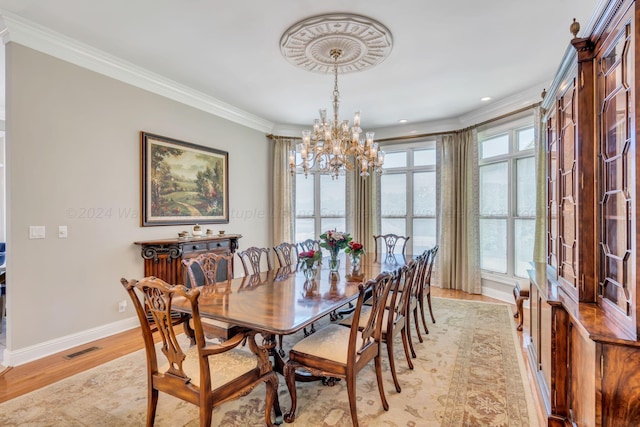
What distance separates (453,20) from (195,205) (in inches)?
146

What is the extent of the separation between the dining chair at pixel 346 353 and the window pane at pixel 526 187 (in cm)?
377

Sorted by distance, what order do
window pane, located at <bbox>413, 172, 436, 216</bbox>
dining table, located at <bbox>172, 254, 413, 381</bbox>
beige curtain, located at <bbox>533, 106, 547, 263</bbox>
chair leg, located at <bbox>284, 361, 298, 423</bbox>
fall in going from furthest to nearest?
window pane, located at <bbox>413, 172, 436, 216</bbox> → beige curtain, located at <bbox>533, 106, 547, 263</bbox> → chair leg, located at <bbox>284, 361, 298, 423</bbox> → dining table, located at <bbox>172, 254, 413, 381</bbox>

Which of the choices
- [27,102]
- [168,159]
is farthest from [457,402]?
[27,102]

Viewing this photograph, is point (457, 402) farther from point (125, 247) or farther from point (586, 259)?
point (125, 247)

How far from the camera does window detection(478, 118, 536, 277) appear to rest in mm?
4695

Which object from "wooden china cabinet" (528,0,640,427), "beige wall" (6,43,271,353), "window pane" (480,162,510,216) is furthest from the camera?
"window pane" (480,162,510,216)

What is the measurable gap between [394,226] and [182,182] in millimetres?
3937

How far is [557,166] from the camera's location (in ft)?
7.98

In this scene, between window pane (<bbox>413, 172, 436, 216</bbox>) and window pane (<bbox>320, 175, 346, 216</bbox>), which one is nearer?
window pane (<bbox>413, 172, 436, 216</bbox>)

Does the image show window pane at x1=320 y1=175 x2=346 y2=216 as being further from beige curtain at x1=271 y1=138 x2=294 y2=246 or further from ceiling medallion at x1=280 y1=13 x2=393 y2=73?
ceiling medallion at x1=280 y1=13 x2=393 y2=73

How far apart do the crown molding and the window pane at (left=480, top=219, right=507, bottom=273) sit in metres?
4.62

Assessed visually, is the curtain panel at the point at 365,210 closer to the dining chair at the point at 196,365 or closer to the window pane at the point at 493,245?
the window pane at the point at 493,245

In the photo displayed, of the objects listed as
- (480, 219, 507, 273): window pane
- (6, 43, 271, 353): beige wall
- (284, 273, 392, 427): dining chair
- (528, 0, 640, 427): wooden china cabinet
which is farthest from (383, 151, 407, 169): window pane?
(284, 273, 392, 427): dining chair

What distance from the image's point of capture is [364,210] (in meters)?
6.24
